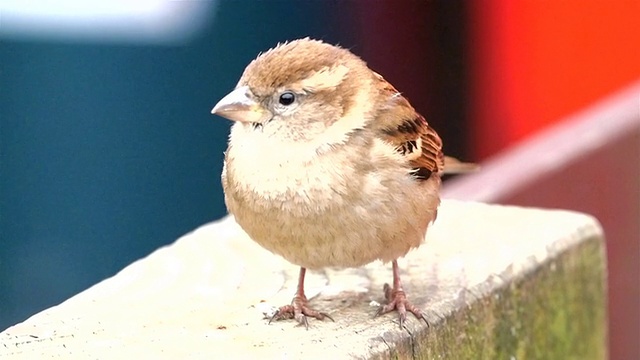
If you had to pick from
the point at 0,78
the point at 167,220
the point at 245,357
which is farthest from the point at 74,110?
the point at 245,357

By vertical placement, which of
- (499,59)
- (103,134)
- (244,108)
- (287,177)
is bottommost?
(103,134)

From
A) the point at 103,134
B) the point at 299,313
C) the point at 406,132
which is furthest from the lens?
the point at 103,134

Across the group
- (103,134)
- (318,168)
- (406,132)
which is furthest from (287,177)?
(103,134)

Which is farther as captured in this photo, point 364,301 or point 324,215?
point 364,301

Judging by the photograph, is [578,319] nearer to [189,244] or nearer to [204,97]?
[189,244]

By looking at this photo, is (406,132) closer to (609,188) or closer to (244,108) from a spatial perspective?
(244,108)

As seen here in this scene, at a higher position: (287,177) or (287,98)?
(287,98)

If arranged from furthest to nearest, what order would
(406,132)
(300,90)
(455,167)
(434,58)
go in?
(434,58)
(455,167)
(406,132)
(300,90)
